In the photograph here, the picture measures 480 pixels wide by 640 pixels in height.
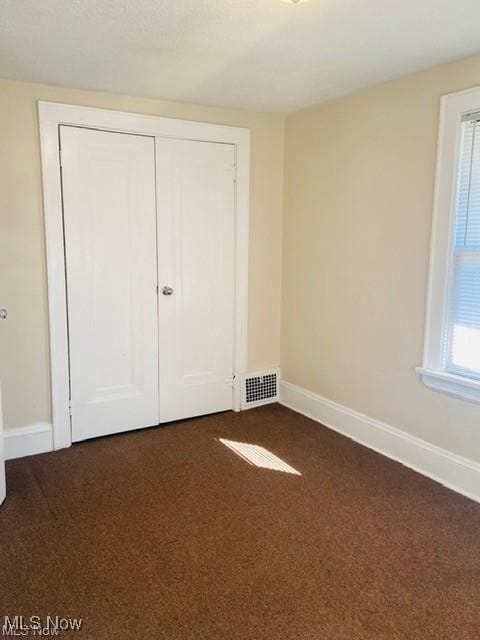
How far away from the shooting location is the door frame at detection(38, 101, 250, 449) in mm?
2850

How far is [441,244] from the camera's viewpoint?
8.41ft

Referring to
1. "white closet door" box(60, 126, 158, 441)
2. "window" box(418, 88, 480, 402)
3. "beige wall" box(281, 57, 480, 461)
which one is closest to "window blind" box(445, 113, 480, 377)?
"window" box(418, 88, 480, 402)

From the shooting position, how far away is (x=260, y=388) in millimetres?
3838

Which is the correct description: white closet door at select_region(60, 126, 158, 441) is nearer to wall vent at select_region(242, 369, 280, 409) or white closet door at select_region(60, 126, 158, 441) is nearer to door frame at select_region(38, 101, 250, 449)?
door frame at select_region(38, 101, 250, 449)

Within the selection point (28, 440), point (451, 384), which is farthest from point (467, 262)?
point (28, 440)

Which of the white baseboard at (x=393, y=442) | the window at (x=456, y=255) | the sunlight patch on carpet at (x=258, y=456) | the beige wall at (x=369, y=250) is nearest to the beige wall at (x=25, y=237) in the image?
the beige wall at (x=369, y=250)

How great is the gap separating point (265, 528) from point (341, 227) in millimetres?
1937

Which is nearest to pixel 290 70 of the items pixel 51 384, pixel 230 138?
pixel 230 138

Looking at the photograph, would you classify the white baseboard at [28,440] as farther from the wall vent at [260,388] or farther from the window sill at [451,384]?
the window sill at [451,384]

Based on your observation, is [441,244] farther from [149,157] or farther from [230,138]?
[149,157]

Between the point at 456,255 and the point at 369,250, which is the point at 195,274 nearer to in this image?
the point at 369,250

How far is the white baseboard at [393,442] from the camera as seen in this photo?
8.34ft

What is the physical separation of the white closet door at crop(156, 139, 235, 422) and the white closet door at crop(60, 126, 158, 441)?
0.09m

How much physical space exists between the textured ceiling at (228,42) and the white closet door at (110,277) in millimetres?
418
